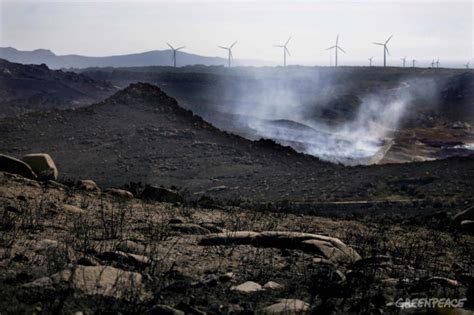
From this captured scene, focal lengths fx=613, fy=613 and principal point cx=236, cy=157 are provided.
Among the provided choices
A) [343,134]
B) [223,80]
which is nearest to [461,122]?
[343,134]

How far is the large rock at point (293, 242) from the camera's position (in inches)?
320

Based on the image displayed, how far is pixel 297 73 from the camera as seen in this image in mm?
88312

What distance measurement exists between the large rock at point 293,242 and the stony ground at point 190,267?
0.02 m

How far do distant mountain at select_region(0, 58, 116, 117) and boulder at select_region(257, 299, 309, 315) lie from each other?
48313mm

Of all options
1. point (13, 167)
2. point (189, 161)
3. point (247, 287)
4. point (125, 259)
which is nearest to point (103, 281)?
point (125, 259)

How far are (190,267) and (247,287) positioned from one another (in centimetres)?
98

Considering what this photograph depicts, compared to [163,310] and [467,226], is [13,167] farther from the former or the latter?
[467,226]

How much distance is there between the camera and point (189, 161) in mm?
28938

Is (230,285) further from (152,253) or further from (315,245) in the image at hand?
(315,245)

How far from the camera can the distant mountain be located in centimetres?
5544

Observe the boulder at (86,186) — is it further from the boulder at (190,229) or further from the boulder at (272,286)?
the boulder at (272,286)

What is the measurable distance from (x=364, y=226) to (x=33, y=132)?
907 inches

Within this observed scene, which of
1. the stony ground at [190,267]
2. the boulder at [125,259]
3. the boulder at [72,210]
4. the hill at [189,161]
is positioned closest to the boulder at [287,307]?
the stony ground at [190,267]

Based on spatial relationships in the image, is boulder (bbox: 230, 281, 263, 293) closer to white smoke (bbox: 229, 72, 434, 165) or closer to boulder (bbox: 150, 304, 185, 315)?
boulder (bbox: 150, 304, 185, 315)
